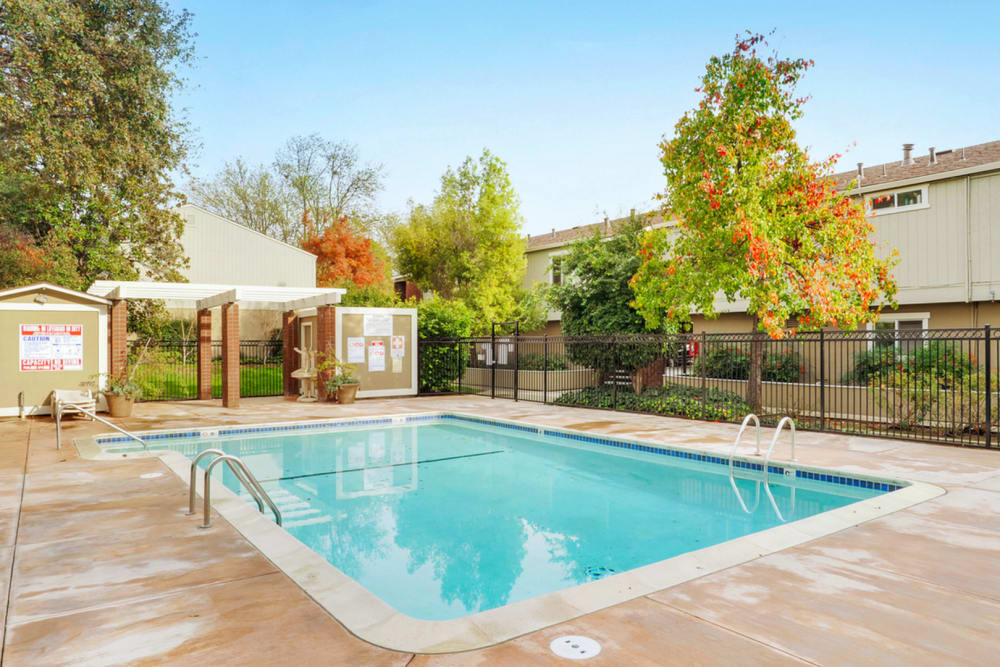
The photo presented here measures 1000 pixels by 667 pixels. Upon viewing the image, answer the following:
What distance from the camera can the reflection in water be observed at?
5.00 meters

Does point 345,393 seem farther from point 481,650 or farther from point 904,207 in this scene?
point 904,207

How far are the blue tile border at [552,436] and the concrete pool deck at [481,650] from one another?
3.96 feet

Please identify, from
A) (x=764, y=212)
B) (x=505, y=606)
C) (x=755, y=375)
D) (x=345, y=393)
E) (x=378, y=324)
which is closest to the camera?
(x=505, y=606)

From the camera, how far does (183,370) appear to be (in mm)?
19016

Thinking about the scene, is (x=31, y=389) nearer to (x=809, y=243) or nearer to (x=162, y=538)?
(x=162, y=538)

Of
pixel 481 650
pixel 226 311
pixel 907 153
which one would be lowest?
pixel 481 650

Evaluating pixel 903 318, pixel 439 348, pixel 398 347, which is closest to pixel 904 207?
pixel 903 318

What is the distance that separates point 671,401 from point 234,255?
19.3 m

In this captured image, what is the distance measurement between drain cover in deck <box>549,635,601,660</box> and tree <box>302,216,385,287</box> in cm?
2847

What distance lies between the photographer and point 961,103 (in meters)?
15.8

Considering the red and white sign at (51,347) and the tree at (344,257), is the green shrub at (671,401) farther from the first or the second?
the tree at (344,257)

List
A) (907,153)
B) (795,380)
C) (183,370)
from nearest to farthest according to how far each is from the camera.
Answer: (795,380) → (907,153) → (183,370)

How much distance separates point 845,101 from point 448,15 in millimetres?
9624

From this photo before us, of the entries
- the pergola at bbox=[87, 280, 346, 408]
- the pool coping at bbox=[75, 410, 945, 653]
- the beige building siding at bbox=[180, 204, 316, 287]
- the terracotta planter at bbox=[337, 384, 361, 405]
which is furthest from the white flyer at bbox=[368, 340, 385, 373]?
the beige building siding at bbox=[180, 204, 316, 287]
